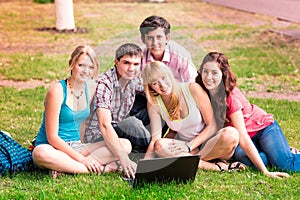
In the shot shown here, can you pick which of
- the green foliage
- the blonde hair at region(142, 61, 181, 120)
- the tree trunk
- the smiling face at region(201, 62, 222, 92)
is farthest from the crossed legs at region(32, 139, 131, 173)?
the tree trunk

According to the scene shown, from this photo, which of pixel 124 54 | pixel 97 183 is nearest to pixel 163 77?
pixel 124 54

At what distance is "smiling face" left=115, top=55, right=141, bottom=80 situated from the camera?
4355 mm

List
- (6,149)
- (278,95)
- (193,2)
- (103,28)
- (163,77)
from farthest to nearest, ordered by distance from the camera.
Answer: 1. (193,2)
2. (103,28)
3. (278,95)
4. (6,149)
5. (163,77)

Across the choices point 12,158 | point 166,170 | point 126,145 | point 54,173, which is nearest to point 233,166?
point 166,170

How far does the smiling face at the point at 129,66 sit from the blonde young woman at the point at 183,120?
0.12 m

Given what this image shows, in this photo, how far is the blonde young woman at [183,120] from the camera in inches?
166

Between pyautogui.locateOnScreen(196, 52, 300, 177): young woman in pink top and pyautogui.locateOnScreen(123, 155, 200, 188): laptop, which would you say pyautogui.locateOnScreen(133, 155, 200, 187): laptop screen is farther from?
pyautogui.locateOnScreen(196, 52, 300, 177): young woman in pink top

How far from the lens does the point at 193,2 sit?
58.3 ft

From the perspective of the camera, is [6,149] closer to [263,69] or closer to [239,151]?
[239,151]

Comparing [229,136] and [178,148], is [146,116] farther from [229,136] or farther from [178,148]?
[229,136]

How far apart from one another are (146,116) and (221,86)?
665 mm

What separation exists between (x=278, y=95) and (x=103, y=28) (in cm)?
589

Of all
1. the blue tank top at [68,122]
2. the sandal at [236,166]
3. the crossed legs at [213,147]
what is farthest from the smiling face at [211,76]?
the blue tank top at [68,122]

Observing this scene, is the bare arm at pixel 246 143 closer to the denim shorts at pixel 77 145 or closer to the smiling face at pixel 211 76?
the smiling face at pixel 211 76
